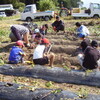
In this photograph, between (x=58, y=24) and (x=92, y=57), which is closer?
(x=92, y=57)

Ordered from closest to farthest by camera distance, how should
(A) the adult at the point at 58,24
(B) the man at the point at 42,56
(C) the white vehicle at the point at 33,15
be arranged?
1. (B) the man at the point at 42,56
2. (A) the adult at the point at 58,24
3. (C) the white vehicle at the point at 33,15

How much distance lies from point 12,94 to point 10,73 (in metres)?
1.61

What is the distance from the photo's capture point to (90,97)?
14.6ft

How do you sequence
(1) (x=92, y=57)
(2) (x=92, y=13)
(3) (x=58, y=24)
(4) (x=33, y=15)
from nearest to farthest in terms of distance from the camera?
(1) (x=92, y=57) < (3) (x=58, y=24) < (2) (x=92, y=13) < (4) (x=33, y=15)

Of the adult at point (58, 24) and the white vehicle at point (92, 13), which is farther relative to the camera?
the white vehicle at point (92, 13)

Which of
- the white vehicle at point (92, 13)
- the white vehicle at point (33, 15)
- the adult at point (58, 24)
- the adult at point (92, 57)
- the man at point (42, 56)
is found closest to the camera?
the adult at point (92, 57)

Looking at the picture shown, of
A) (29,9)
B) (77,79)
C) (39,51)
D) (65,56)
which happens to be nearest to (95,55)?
(77,79)

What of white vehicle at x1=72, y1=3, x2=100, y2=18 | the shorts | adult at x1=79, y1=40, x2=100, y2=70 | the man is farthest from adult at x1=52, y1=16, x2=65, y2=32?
white vehicle at x1=72, y1=3, x2=100, y2=18

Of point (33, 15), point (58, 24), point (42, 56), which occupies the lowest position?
point (33, 15)

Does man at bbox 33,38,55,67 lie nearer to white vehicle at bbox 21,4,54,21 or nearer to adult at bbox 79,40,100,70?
adult at bbox 79,40,100,70

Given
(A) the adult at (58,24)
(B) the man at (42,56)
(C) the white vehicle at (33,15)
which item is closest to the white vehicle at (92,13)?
(C) the white vehicle at (33,15)

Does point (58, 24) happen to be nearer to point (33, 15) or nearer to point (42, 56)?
point (42, 56)

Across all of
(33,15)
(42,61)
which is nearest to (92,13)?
(33,15)

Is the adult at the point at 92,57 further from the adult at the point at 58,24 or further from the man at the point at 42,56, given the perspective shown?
the adult at the point at 58,24
